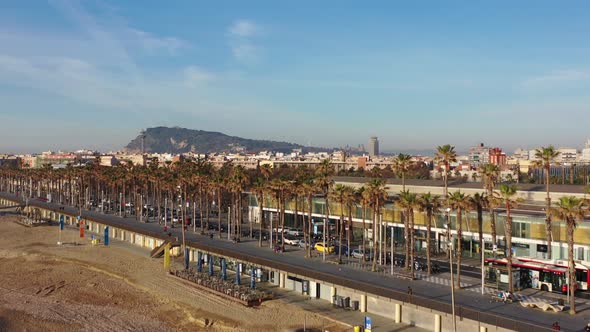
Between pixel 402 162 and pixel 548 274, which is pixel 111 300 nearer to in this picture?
pixel 402 162

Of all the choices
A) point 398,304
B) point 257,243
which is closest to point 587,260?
point 398,304

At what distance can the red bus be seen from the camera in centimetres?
4109

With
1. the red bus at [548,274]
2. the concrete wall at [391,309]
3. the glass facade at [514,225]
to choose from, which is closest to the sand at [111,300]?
the concrete wall at [391,309]

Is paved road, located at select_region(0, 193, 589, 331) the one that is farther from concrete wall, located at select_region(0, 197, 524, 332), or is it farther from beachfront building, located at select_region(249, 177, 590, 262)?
beachfront building, located at select_region(249, 177, 590, 262)

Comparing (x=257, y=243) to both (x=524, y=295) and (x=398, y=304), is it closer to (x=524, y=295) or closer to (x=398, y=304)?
(x=398, y=304)

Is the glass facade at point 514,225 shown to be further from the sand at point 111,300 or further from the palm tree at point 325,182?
the sand at point 111,300

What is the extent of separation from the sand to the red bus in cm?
1612

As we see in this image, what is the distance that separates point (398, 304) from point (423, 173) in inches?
5690

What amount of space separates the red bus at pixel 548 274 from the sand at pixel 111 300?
16.1 metres

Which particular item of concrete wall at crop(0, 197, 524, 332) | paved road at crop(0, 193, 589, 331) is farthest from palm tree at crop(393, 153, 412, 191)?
concrete wall at crop(0, 197, 524, 332)

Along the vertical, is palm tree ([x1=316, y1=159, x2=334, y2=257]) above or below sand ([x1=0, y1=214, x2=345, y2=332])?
above

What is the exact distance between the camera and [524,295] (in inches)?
1553

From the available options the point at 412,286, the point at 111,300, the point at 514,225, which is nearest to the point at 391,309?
the point at 412,286

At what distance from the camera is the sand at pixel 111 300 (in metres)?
43.4
